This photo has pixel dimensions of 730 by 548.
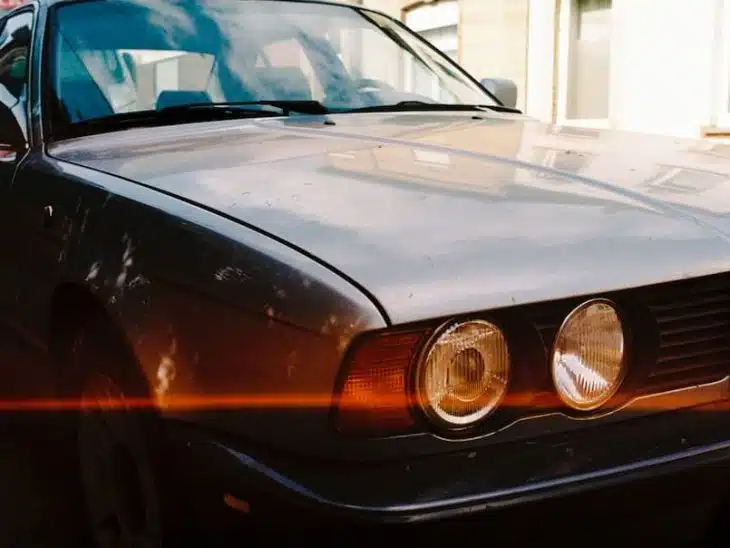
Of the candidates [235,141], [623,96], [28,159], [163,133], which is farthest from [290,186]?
[623,96]

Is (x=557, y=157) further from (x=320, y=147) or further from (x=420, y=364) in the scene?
(x=420, y=364)

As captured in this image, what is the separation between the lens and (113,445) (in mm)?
2375

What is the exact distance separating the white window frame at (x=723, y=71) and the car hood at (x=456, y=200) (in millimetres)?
5598

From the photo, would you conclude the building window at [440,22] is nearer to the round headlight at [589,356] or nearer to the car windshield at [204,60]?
the car windshield at [204,60]

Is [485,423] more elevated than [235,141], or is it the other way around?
[235,141]

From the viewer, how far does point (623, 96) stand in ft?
29.7

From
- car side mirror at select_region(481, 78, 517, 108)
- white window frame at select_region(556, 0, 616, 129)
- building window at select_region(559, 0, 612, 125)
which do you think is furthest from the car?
white window frame at select_region(556, 0, 616, 129)

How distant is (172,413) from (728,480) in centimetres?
99

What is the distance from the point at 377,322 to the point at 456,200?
Answer: 47 centimetres

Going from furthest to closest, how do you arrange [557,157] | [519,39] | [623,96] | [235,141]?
[519,39] < [623,96] < [235,141] < [557,157]

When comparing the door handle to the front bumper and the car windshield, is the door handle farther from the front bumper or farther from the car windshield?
the front bumper

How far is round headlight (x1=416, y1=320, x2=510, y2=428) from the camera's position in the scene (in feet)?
5.70

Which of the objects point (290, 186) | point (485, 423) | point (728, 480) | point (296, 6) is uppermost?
point (296, 6)

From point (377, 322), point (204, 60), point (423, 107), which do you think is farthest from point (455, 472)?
point (423, 107)
